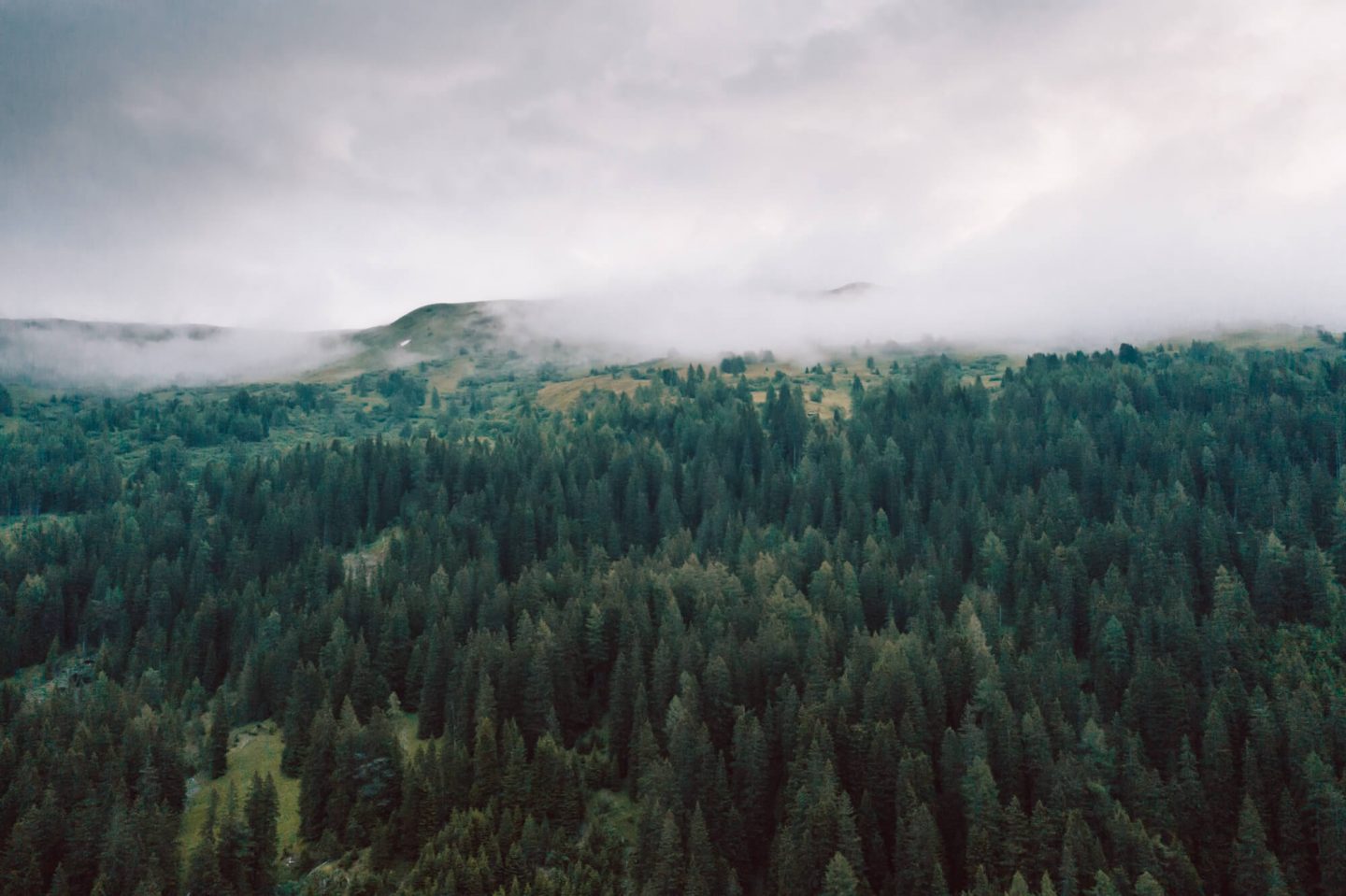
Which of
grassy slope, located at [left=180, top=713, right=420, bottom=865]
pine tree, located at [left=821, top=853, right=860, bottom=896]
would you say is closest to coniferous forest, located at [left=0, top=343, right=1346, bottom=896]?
pine tree, located at [left=821, top=853, right=860, bottom=896]

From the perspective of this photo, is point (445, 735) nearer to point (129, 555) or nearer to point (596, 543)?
point (596, 543)

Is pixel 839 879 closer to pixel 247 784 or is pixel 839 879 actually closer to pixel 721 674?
pixel 721 674

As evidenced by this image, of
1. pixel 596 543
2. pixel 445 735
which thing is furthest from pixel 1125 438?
pixel 445 735

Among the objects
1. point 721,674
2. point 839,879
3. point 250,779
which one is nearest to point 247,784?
point 250,779

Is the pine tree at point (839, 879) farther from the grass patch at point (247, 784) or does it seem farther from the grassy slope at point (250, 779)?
the grass patch at point (247, 784)

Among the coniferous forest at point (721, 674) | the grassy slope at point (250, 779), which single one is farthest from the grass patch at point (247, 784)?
the coniferous forest at point (721, 674)
